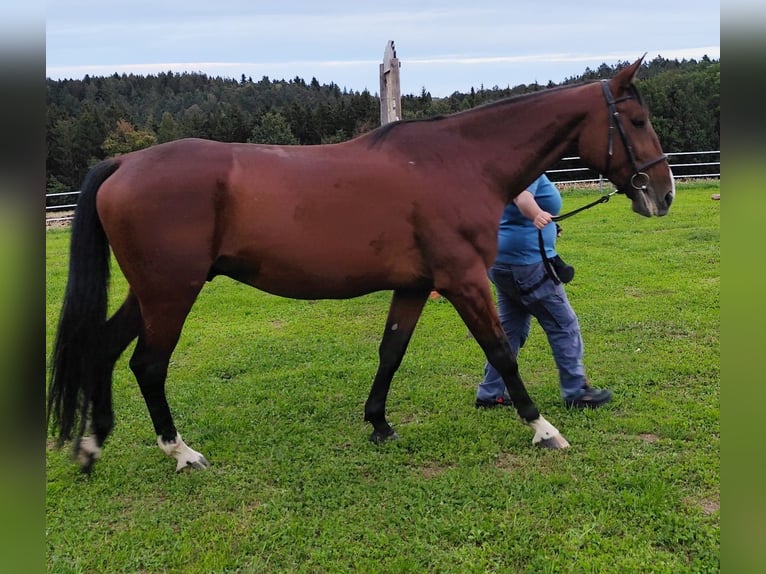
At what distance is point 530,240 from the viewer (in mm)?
4078

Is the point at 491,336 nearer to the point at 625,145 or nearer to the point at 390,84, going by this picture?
the point at 625,145

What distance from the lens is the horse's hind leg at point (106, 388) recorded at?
137 inches

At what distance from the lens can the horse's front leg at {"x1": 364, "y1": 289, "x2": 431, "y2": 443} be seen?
12.5ft

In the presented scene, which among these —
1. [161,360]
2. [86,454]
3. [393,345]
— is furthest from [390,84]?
[86,454]

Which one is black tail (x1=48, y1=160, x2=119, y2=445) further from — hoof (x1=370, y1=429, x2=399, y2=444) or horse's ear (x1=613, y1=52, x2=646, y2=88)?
horse's ear (x1=613, y1=52, x2=646, y2=88)

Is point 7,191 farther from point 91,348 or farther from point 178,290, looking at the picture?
point 91,348

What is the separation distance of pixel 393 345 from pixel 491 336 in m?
0.67

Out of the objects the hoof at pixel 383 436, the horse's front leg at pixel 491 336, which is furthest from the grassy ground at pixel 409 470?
the horse's front leg at pixel 491 336

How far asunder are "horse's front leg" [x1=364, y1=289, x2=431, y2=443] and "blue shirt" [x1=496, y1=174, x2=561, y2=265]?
76cm

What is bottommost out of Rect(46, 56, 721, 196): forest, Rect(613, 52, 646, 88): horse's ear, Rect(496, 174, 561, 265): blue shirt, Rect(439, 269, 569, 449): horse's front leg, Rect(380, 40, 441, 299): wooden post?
Rect(439, 269, 569, 449): horse's front leg

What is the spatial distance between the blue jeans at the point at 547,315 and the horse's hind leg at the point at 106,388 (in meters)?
2.50

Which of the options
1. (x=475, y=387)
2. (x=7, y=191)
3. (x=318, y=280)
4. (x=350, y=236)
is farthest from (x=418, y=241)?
(x=7, y=191)

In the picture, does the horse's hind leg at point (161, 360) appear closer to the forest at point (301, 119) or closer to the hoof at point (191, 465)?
the hoof at point (191, 465)

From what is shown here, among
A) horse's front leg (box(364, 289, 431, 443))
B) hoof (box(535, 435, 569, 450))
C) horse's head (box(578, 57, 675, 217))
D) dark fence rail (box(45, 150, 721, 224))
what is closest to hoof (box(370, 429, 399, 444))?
horse's front leg (box(364, 289, 431, 443))
